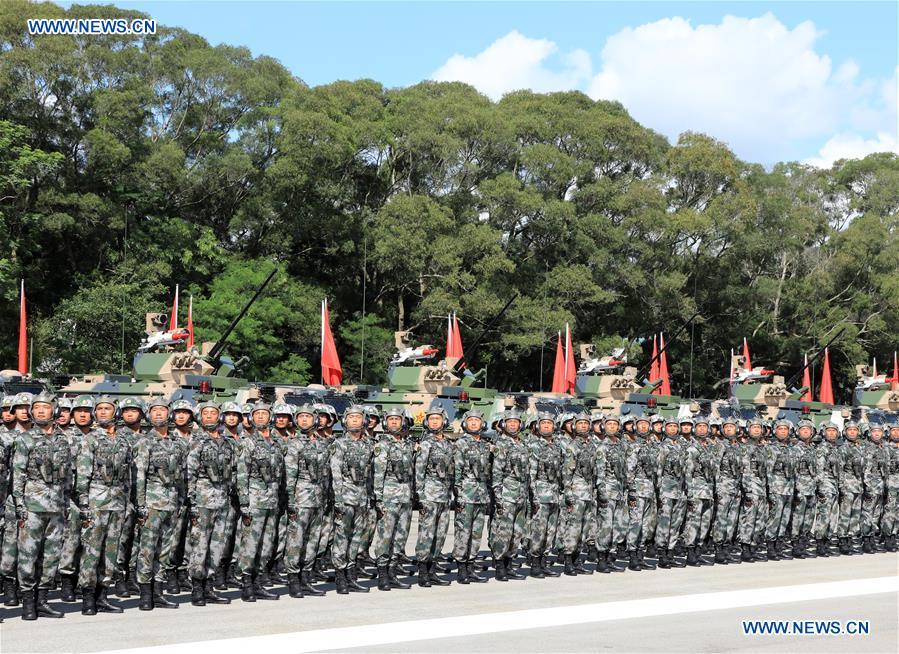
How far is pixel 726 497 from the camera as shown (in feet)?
44.7

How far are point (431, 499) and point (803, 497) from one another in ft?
19.4

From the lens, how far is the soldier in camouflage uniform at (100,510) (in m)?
9.30

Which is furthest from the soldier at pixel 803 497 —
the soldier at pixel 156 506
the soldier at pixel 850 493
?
the soldier at pixel 156 506

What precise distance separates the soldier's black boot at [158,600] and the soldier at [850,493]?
9.07m

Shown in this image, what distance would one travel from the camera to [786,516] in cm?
1453

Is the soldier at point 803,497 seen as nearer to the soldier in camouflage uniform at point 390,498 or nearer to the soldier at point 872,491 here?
the soldier at point 872,491

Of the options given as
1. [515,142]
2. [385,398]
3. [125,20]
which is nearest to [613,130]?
[515,142]

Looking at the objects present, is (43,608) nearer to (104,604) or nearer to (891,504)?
(104,604)

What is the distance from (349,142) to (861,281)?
2425cm

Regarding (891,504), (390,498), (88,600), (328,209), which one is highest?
(328,209)

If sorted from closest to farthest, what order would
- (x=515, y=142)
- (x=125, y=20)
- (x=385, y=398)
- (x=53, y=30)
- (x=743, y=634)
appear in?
(x=743, y=634)
(x=385, y=398)
(x=53, y=30)
(x=125, y=20)
(x=515, y=142)

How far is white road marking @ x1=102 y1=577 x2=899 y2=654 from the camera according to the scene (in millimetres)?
8250

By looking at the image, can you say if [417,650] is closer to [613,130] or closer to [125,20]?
[125,20]

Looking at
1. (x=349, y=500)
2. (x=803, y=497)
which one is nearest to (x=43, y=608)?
(x=349, y=500)
